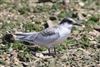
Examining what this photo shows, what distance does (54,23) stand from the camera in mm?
12172

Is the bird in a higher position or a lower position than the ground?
higher

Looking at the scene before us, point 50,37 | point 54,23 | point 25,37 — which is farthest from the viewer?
point 54,23

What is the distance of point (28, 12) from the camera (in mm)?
12820

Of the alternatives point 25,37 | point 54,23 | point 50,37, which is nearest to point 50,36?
point 50,37

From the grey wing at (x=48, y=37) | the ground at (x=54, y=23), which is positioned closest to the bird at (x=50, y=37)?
the grey wing at (x=48, y=37)

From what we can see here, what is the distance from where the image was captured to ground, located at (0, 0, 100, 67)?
10.1 metres

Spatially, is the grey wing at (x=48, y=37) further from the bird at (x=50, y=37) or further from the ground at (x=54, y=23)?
the ground at (x=54, y=23)

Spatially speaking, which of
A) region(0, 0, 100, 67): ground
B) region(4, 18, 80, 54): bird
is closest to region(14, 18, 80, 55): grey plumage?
region(4, 18, 80, 54): bird

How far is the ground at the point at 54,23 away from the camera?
10.1 m

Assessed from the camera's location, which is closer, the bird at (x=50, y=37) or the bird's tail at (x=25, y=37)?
the bird at (x=50, y=37)

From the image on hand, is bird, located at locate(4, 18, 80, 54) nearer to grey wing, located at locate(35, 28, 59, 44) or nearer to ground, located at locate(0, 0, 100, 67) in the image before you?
grey wing, located at locate(35, 28, 59, 44)

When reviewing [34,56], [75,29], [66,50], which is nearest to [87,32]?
[75,29]

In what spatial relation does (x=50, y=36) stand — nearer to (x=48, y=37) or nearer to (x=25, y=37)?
(x=48, y=37)

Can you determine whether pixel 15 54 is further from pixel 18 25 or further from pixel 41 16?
pixel 41 16
